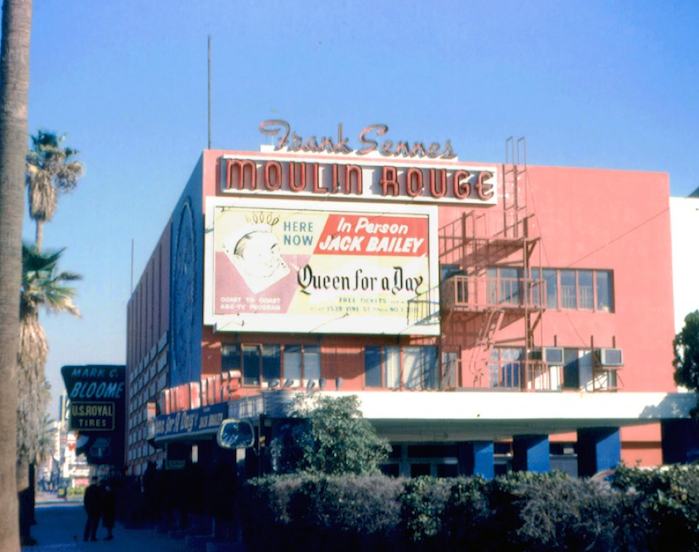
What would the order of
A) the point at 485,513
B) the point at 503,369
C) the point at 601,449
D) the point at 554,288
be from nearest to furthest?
the point at 485,513, the point at 601,449, the point at 503,369, the point at 554,288

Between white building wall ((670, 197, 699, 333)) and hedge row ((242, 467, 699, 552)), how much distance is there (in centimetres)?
2252

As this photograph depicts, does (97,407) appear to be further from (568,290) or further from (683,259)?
(683,259)

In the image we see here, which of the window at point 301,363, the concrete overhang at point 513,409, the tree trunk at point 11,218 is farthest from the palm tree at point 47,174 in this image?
the tree trunk at point 11,218

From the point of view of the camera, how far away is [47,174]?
39094 millimetres

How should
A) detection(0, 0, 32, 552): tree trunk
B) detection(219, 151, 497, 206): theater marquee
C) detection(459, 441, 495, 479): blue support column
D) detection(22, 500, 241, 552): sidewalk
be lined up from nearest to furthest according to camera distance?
Result: detection(0, 0, 32, 552): tree trunk → detection(22, 500, 241, 552): sidewalk → detection(219, 151, 497, 206): theater marquee → detection(459, 441, 495, 479): blue support column

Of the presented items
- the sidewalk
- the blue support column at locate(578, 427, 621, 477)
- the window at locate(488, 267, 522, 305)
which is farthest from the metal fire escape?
the sidewalk

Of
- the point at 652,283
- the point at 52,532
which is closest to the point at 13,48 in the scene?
the point at 52,532

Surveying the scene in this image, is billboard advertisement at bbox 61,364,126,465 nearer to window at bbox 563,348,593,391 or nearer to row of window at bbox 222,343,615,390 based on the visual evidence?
row of window at bbox 222,343,615,390

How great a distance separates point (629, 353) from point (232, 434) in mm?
17756

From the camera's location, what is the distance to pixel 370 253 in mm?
34531

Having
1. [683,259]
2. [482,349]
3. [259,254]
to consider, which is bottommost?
[482,349]

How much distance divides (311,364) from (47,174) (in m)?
12.7

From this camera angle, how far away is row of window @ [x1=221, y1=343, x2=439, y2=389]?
3462cm

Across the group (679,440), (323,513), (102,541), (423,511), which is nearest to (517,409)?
(679,440)
